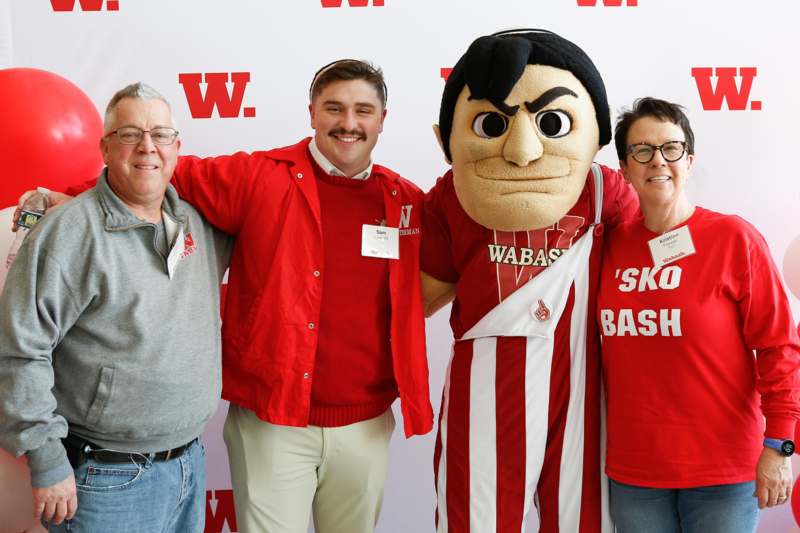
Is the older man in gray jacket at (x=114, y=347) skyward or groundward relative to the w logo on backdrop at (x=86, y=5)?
groundward

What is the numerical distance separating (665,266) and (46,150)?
5.40 ft

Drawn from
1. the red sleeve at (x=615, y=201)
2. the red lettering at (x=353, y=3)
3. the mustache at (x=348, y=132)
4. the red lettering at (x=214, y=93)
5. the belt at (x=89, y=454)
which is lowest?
the belt at (x=89, y=454)

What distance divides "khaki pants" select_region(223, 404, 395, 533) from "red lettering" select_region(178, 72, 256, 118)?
3.75 feet

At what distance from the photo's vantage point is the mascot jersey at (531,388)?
67.8 inches

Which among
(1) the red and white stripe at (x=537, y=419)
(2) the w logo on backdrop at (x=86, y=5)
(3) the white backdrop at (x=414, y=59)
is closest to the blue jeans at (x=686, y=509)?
(1) the red and white stripe at (x=537, y=419)

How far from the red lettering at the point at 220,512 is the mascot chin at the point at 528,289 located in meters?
1.13

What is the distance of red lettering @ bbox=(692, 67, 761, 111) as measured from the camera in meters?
2.54

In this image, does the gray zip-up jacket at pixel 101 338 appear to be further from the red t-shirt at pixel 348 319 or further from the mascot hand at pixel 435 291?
the mascot hand at pixel 435 291

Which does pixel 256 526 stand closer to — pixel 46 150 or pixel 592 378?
pixel 592 378

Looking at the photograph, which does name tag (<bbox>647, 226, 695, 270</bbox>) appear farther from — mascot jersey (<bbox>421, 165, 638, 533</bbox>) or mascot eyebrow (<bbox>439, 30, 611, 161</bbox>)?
mascot eyebrow (<bbox>439, 30, 611, 161</bbox>)

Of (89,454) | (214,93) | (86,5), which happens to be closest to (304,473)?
(89,454)

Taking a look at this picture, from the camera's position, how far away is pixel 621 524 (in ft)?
5.48

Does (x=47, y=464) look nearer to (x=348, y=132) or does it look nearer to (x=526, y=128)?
(x=348, y=132)

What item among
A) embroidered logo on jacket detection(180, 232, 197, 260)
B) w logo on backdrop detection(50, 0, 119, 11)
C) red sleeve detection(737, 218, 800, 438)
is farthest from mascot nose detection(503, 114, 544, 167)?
w logo on backdrop detection(50, 0, 119, 11)
